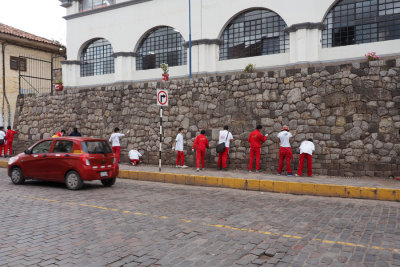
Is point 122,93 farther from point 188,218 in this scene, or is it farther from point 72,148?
point 188,218

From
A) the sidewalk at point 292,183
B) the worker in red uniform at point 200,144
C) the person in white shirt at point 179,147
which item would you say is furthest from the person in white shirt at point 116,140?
A: the worker in red uniform at point 200,144

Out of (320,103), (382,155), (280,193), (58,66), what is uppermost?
(58,66)

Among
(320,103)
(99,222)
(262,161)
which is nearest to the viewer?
(99,222)

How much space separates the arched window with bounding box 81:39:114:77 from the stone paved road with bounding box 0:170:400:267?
1586cm

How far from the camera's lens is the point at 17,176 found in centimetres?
997

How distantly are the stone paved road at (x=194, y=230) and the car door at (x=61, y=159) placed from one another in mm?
974

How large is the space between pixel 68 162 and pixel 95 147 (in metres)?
0.80

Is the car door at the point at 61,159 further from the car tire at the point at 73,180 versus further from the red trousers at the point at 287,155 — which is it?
the red trousers at the point at 287,155

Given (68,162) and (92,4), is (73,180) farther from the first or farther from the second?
(92,4)

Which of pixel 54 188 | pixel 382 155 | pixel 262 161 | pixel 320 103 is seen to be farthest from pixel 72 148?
pixel 382 155

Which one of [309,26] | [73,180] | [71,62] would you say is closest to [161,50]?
[71,62]

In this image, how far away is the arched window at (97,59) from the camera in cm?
2277

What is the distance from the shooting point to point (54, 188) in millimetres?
9445

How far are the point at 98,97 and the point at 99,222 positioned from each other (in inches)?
437
